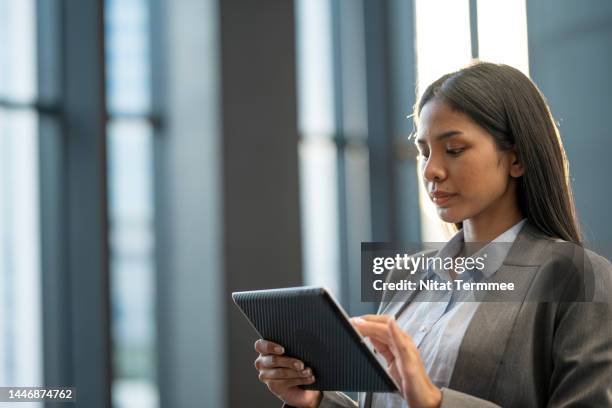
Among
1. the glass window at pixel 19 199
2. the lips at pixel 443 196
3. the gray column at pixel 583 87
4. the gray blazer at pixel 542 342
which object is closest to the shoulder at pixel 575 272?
the gray blazer at pixel 542 342

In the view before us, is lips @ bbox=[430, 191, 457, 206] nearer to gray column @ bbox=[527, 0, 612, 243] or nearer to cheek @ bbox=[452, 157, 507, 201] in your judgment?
cheek @ bbox=[452, 157, 507, 201]

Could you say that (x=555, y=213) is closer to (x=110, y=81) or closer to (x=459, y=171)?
(x=459, y=171)

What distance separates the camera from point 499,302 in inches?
65.2

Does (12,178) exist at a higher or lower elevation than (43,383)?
higher

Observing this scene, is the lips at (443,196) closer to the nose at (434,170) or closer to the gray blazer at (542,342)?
the nose at (434,170)

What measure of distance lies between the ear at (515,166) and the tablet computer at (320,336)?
484 millimetres

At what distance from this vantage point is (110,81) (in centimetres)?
477

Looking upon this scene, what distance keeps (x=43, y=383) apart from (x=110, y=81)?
65.8 inches

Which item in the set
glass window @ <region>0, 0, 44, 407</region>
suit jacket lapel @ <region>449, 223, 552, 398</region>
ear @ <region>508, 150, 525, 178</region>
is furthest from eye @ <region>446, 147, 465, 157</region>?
glass window @ <region>0, 0, 44, 407</region>

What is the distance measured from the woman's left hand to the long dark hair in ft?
1.39

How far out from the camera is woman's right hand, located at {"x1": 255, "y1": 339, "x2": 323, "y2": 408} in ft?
5.37

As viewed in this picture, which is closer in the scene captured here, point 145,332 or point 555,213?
point 555,213

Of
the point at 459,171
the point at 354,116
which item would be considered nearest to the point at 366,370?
the point at 459,171

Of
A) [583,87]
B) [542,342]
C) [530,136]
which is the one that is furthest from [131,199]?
[542,342]
